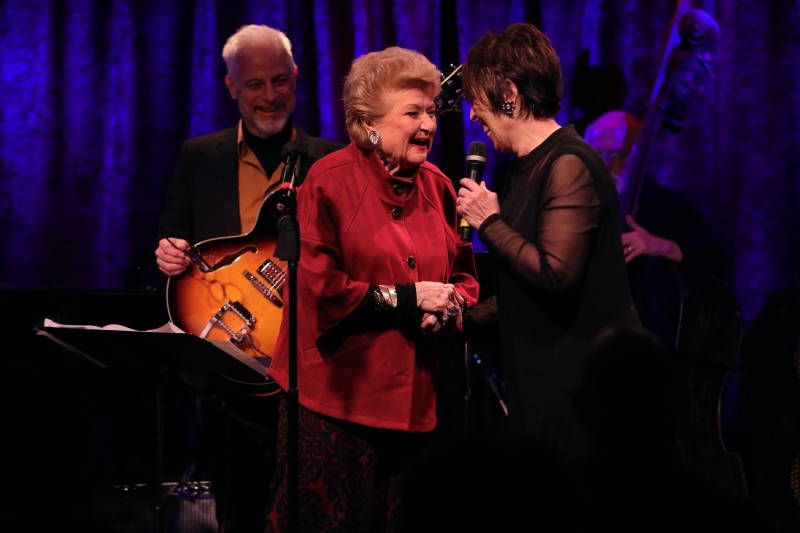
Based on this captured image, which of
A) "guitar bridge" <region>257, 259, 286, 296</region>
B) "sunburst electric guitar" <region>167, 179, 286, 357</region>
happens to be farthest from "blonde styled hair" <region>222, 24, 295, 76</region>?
"guitar bridge" <region>257, 259, 286, 296</region>

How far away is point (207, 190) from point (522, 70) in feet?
5.60

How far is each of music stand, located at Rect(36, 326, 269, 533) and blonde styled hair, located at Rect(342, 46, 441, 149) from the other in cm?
73

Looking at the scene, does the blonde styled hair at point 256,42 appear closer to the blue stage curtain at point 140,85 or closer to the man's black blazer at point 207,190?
the man's black blazer at point 207,190

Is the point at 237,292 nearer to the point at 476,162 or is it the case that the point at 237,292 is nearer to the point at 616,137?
the point at 476,162

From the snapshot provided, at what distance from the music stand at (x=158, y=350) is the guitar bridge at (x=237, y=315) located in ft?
1.40

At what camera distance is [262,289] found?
307cm

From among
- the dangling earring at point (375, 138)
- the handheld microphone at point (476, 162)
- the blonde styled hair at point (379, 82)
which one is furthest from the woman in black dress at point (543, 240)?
the dangling earring at point (375, 138)

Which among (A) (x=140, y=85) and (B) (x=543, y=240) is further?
(A) (x=140, y=85)

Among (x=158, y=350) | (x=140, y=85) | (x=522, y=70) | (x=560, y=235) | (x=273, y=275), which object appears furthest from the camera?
(x=140, y=85)

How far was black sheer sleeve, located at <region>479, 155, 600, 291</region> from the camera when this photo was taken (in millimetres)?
1903


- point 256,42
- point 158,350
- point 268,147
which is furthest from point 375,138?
point 256,42

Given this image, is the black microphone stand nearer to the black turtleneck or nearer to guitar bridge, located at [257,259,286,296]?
guitar bridge, located at [257,259,286,296]

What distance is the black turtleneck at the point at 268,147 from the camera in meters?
3.43

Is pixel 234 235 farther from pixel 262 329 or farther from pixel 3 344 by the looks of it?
pixel 3 344
